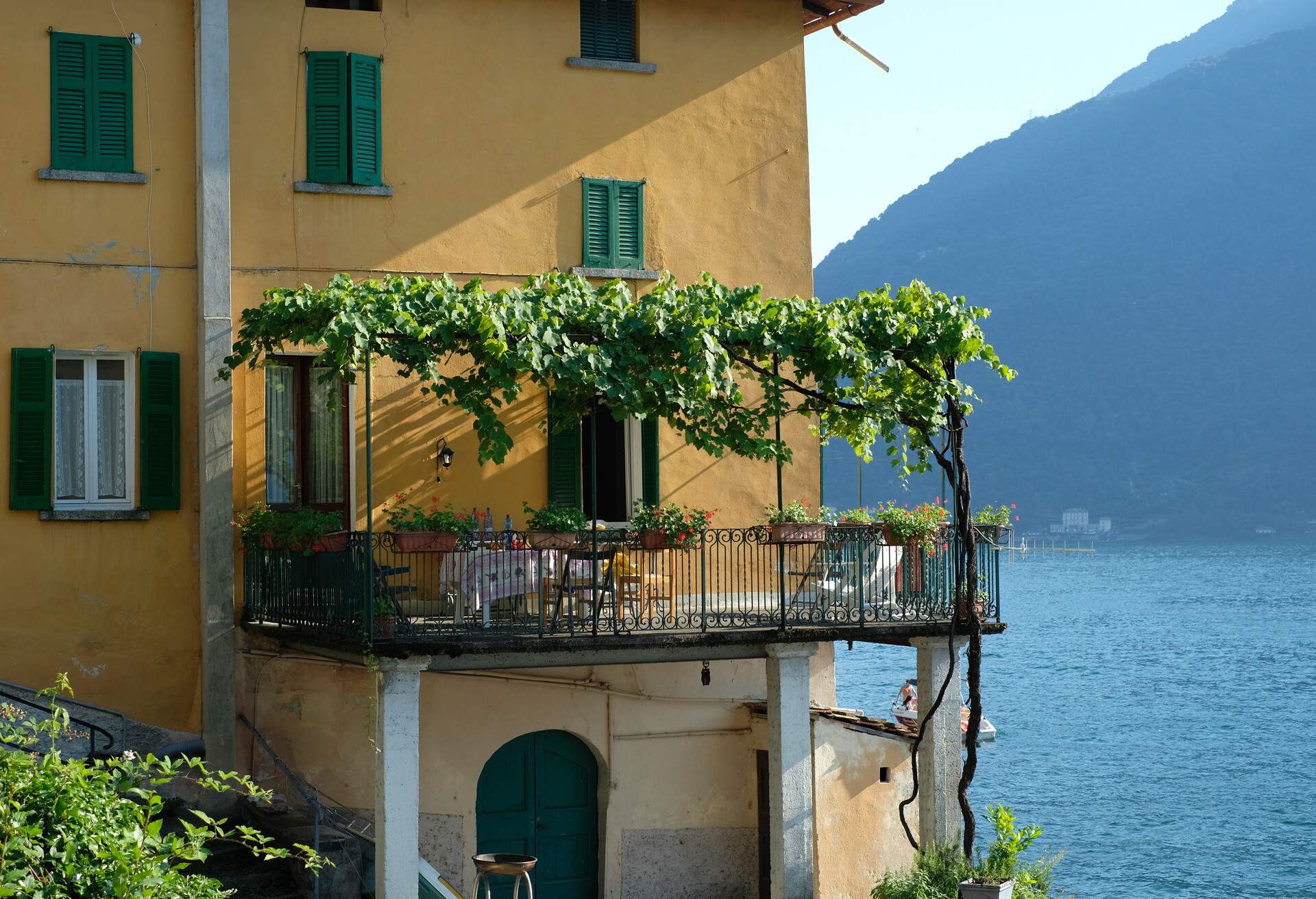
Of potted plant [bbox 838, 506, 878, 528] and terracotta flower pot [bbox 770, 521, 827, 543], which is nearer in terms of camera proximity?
terracotta flower pot [bbox 770, 521, 827, 543]

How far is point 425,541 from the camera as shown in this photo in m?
12.6

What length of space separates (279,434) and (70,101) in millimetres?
3645

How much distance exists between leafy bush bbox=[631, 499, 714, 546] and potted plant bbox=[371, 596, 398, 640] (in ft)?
7.85

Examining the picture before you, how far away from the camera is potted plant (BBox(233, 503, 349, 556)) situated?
1334 centimetres

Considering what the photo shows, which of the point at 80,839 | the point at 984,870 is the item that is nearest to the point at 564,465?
the point at 984,870

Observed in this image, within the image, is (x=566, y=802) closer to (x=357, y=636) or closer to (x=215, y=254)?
(x=357, y=636)

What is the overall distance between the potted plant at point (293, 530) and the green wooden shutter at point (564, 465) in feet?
7.36

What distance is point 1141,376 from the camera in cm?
13675

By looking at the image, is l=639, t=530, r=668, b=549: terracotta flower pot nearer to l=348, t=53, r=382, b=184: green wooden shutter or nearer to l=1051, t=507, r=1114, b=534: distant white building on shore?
l=348, t=53, r=382, b=184: green wooden shutter

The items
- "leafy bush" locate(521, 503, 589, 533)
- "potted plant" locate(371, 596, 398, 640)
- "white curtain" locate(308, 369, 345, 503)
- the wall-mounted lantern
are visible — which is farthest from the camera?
the wall-mounted lantern

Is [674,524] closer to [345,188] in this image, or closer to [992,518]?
[992,518]

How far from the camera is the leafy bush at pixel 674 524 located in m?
13.5

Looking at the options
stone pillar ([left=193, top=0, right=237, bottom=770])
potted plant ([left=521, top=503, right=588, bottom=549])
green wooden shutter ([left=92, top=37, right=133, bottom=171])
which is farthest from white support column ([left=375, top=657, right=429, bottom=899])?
green wooden shutter ([left=92, top=37, right=133, bottom=171])

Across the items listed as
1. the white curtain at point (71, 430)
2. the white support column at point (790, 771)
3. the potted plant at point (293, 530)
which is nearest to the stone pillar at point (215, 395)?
the potted plant at point (293, 530)
